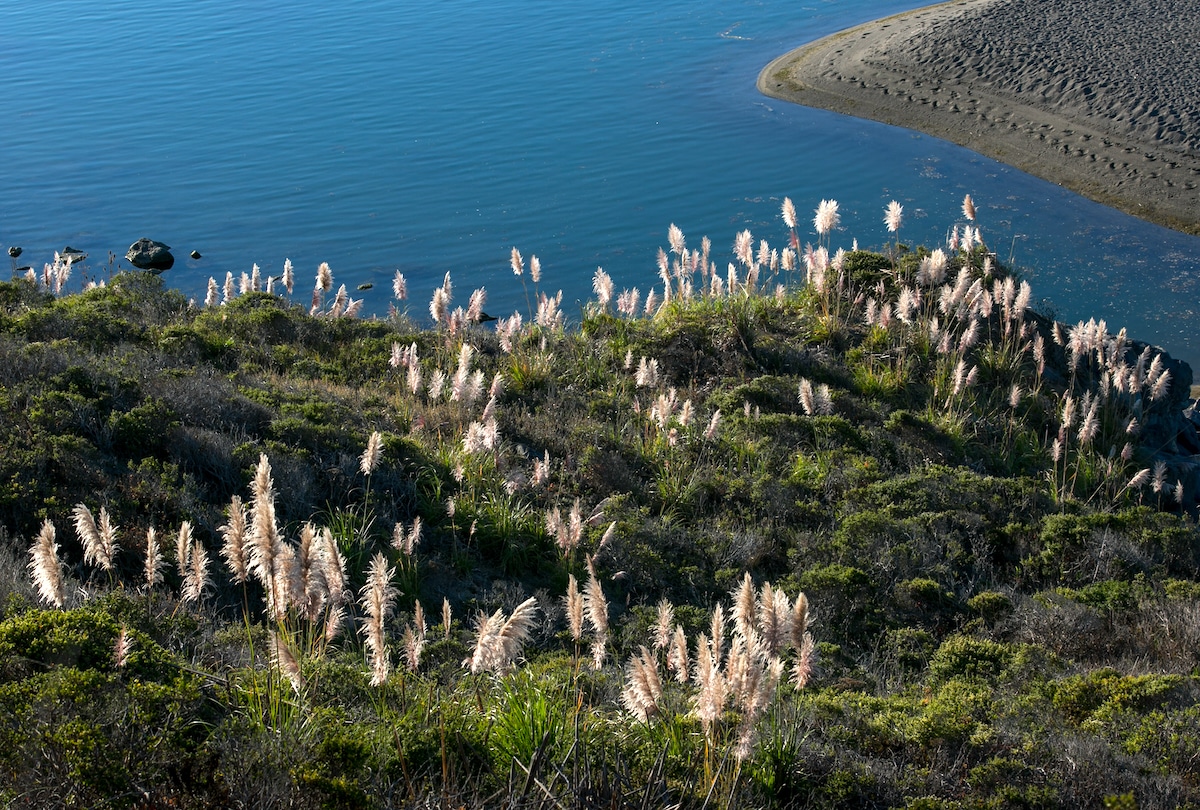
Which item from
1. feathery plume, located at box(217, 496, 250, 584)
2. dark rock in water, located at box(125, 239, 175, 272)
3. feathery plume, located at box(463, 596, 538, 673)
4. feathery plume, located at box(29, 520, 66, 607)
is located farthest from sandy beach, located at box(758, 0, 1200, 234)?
feathery plume, located at box(29, 520, 66, 607)

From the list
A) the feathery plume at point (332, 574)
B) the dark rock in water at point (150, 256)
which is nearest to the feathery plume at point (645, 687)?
the feathery plume at point (332, 574)

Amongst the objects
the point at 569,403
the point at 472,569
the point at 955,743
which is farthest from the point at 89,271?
the point at 955,743

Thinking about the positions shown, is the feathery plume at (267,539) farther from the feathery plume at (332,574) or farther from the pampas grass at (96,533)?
the pampas grass at (96,533)

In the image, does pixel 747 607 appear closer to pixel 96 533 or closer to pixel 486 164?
pixel 96 533

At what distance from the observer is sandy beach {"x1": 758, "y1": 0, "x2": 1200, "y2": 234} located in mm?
23500

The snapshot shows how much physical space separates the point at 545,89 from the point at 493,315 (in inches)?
529

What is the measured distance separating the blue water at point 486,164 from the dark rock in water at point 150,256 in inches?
12.8

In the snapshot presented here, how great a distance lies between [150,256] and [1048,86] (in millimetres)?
21424

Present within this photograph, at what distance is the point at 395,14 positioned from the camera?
39031 millimetres

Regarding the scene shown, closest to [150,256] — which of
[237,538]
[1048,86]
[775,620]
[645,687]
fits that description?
[237,538]

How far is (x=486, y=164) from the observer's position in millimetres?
24500

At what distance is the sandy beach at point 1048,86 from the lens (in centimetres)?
2350

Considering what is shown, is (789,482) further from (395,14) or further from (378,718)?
(395,14)

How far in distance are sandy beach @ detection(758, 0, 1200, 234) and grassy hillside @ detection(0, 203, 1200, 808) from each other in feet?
42.2
